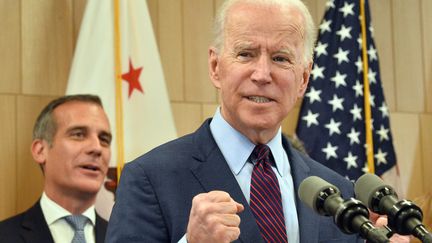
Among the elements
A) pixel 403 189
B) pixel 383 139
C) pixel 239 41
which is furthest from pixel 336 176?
pixel 403 189

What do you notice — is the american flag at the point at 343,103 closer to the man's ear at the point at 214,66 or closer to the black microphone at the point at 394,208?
the man's ear at the point at 214,66

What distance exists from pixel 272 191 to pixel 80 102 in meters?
2.35

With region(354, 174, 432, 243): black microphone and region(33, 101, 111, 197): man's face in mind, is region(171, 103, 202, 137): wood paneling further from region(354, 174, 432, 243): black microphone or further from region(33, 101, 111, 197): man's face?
region(354, 174, 432, 243): black microphone

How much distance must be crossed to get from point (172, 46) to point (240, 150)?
2.98 m

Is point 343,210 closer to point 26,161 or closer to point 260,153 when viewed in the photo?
point 260,153

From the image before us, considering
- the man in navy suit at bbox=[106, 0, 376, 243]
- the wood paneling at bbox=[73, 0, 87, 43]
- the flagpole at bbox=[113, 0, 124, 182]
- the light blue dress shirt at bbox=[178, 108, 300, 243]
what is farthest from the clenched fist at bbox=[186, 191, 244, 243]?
the wood paneling at bbox=[73, 0, 87, 43]

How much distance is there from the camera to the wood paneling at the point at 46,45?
4719 millimetres

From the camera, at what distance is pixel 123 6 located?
15.7 ft

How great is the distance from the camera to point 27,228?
4.25m

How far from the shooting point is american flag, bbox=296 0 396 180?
18.5 ft

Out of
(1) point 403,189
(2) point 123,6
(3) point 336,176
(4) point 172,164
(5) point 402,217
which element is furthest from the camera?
(1) point 403,189

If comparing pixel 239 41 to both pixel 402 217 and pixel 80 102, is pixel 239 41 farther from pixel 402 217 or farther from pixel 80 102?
pixel 80 102

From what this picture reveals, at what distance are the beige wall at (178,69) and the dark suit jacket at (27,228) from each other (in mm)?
352

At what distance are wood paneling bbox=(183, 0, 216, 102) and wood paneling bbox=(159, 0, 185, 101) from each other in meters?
0.04
